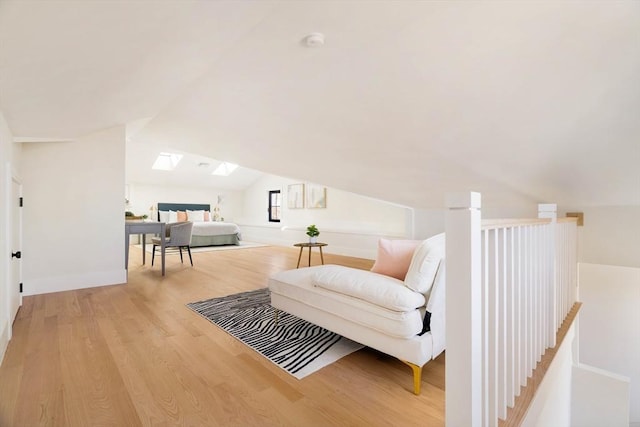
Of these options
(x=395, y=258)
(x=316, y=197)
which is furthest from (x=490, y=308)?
(x=316, y=197)

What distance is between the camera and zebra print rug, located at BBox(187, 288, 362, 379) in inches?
78.7

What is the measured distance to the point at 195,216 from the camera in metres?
9.05

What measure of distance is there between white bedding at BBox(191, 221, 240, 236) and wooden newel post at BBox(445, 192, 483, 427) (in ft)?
25.4

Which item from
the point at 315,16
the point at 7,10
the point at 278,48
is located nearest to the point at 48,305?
the point at 7,10

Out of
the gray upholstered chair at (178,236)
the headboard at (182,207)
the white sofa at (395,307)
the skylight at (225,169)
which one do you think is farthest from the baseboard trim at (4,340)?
the skylight at (225,169)

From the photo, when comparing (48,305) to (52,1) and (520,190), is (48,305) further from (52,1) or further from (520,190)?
(520,190)

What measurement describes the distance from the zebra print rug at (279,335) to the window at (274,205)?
616cm

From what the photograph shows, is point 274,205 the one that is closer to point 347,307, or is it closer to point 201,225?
point 201,225

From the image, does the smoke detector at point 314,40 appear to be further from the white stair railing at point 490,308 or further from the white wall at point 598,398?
the white wall at point 598,398

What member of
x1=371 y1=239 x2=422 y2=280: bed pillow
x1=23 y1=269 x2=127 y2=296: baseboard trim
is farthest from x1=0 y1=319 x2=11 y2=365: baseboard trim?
x1=371 y1=239 x2=422 y2=280: bed pillow

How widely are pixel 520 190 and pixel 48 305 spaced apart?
5423 millimetres

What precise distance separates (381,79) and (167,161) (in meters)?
7.72

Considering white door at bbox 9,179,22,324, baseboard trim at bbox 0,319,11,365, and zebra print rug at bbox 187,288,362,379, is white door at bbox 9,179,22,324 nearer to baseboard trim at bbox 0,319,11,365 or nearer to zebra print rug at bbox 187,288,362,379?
baseboard trim at bbox 0,319,11,365

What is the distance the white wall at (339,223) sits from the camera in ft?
20.0
